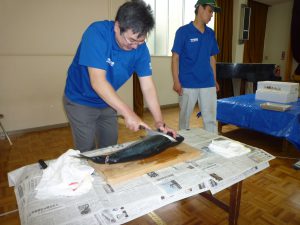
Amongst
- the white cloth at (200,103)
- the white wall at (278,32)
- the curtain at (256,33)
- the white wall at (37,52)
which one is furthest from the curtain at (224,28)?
the white cloth at (200,103)

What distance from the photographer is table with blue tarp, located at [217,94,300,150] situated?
215 centimetres

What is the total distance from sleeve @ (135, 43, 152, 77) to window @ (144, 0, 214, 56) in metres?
3.07

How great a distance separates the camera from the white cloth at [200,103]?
6.89 ft

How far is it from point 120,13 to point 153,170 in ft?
2.25

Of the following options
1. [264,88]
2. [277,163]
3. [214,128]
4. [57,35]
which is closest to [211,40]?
[214,128]

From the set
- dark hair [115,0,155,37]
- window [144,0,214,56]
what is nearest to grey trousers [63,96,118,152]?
dark hair [115,0,155,37]

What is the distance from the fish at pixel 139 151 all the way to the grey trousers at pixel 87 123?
28 cm

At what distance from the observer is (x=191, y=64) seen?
209 centimetres

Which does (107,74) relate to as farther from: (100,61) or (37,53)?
(37,53)

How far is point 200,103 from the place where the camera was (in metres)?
2.15

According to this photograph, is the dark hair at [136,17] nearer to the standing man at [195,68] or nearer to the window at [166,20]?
the standing man at [195,68]

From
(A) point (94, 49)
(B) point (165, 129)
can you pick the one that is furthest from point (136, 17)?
(B) point (165, 129)

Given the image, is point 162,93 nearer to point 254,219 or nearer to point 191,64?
point 191,64

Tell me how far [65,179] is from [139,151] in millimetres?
312
